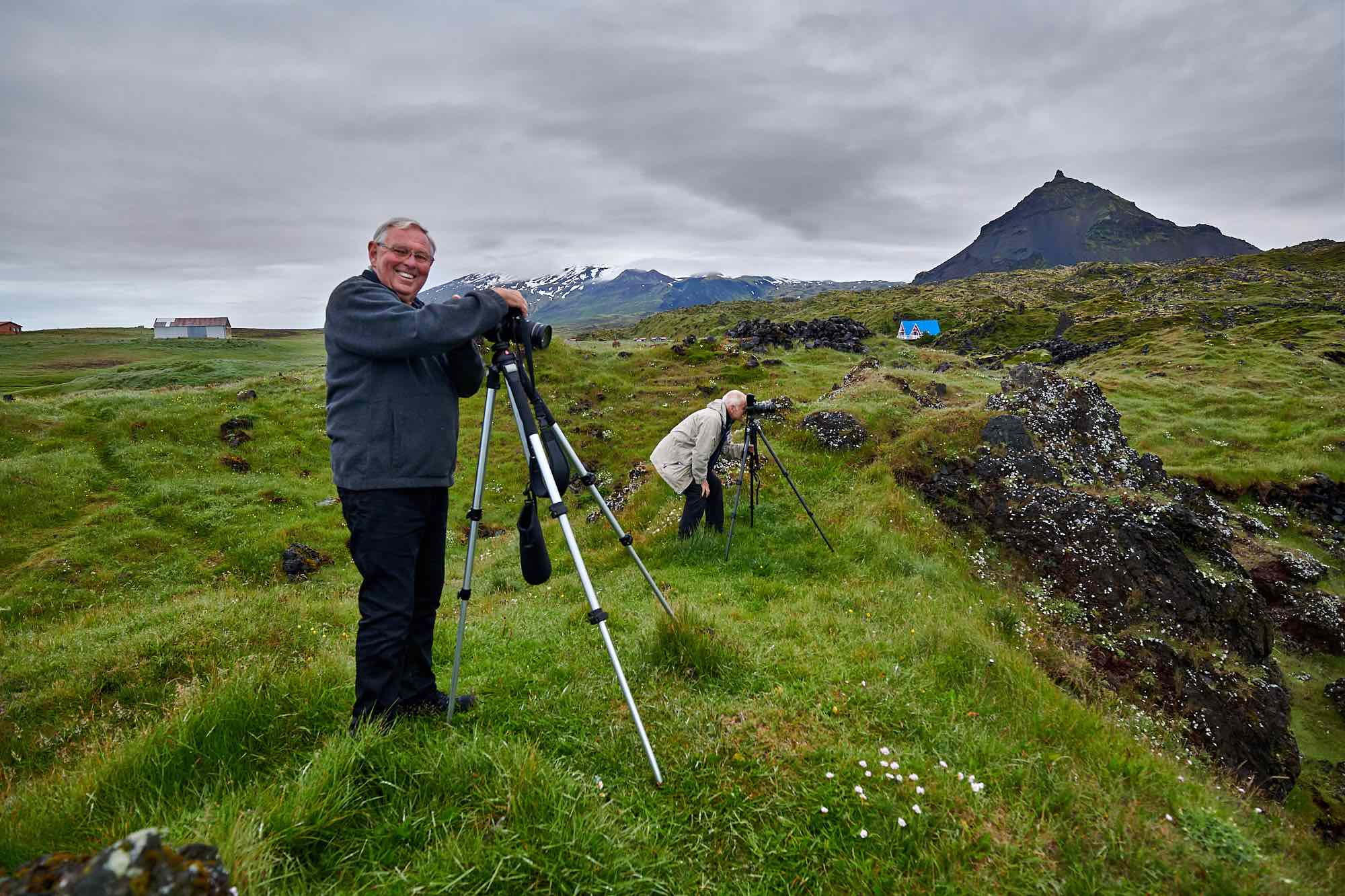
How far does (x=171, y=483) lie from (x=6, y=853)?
2357 cm

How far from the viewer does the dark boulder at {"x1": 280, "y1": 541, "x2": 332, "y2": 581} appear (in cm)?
1611

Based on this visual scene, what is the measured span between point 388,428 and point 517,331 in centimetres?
136

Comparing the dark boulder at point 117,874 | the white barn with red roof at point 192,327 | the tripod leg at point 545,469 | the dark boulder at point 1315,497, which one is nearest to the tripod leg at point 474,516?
the tripod leg at point 545,469

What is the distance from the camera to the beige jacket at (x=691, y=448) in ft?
36.4

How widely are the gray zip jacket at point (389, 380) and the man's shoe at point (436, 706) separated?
6.22 feet

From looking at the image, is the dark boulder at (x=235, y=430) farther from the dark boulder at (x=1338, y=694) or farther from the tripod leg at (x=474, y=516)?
the dark boulder at (x=1338, y=694)

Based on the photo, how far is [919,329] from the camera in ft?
318

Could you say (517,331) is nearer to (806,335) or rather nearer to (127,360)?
(806,335)

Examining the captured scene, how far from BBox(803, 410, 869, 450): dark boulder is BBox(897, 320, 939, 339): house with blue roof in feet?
284

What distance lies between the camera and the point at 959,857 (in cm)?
362

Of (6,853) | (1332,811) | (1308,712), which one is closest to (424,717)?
(6,853)

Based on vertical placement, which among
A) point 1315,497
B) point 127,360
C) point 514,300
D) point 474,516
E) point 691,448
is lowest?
point 1315,497

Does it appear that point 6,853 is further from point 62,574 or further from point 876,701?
point 62,574

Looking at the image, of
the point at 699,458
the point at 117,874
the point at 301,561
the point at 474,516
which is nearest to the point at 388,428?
the point at 474,516
